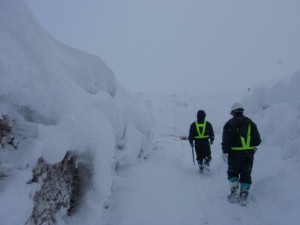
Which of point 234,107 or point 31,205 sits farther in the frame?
point 234,107

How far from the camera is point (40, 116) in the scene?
4445 millimetres

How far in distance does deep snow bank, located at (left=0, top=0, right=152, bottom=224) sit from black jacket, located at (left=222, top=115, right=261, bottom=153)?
2.34 metres

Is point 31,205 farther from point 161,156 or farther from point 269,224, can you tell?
point 161,156

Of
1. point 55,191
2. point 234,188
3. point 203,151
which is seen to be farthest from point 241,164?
point 55,191

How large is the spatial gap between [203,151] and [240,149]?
2.81 metres

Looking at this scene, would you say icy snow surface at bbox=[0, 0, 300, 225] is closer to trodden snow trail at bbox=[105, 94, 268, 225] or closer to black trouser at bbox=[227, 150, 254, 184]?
trodden snow trail at bbox=[105, 94, 268, 225]

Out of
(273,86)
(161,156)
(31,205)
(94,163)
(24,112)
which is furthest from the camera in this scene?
(273,86)

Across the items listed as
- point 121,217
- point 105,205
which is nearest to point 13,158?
point 105,205

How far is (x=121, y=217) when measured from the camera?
5.84 meters

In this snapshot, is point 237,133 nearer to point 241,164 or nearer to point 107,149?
point 241,164

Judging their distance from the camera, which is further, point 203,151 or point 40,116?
point 203,151

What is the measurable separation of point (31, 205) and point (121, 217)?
8.07ft

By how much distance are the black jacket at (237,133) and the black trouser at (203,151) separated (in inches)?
104

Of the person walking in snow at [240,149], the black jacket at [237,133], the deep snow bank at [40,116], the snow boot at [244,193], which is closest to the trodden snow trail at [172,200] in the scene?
the snow boot at [244,193]
